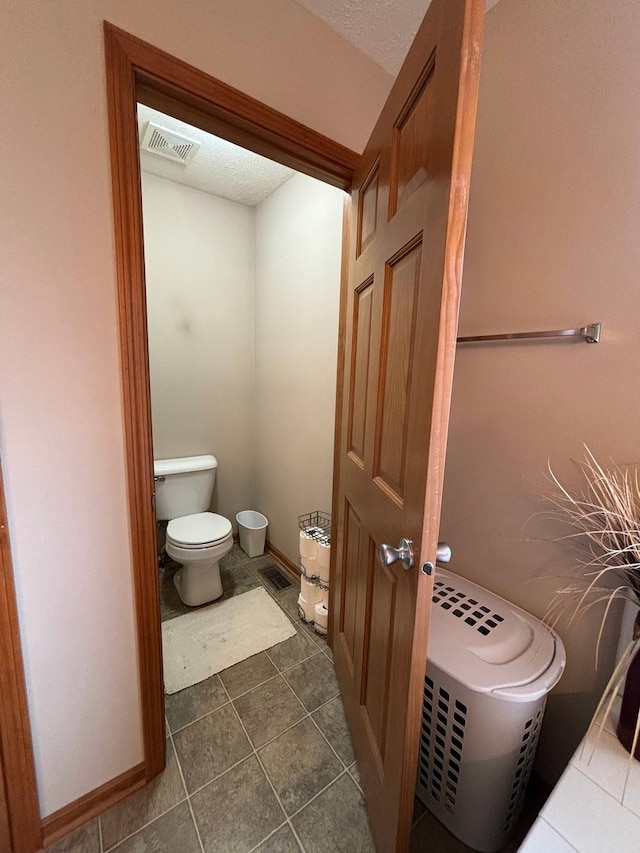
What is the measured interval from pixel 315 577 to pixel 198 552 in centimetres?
63

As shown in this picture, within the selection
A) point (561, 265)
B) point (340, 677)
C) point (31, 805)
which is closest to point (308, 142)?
point (561, 265)

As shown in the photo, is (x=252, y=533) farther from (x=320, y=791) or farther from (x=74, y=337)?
(x=74, y=337)

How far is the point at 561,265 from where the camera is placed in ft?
3.27

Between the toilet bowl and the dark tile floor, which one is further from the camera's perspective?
the toilet bowl

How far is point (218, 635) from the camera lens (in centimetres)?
179

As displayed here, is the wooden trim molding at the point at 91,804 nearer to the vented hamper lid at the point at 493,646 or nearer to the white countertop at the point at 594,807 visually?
the vented hamper lid at the point at 493,646

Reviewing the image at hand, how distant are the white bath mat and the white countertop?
4.49ft

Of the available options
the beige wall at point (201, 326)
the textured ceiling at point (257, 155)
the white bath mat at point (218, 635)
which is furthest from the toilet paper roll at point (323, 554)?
the textured ceiling at point (257, 155)

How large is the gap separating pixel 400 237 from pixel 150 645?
1.37 meters

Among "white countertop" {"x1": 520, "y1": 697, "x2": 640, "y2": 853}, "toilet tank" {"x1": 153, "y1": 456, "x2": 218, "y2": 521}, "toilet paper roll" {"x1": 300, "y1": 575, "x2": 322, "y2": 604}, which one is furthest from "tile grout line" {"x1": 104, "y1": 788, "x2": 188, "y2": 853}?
"toilet tank" {"x1": 153, "y1": 456, "x2": 218, "y2": 521}

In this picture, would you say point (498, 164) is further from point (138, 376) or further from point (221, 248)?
point (221, 248)

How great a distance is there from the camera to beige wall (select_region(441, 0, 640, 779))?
887 mm

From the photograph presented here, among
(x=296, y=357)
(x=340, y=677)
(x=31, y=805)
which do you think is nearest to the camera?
(x=31, y=805)

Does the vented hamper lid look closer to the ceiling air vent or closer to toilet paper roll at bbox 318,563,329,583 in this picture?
toilet paper roll at bbox 318,563,329,583
